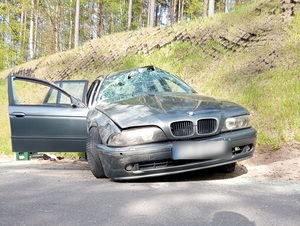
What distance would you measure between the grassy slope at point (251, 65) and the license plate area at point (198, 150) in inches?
87.6

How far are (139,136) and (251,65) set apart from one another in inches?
229

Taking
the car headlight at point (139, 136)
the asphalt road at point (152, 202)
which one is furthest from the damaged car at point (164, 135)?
the asphalt road at point (152, 202)

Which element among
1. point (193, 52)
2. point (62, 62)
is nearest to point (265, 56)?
Result: point (193, 52)

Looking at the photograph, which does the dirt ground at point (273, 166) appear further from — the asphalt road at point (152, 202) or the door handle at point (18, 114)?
the door handle at point (18, 114)

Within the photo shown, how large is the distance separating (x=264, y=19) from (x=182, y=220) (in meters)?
8.63

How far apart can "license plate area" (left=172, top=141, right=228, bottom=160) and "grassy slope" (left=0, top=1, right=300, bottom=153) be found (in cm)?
222

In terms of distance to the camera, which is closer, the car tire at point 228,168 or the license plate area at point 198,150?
the license plate area at point 198,150

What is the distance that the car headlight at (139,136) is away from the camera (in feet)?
11.6

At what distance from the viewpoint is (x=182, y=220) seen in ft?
8.02

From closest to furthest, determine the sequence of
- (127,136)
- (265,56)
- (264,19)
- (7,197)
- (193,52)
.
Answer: (7,197) < (127,136) < (265,56) < (264,19) < (193,52)

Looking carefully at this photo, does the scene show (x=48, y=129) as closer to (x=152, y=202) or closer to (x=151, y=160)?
(x=151, y=160)

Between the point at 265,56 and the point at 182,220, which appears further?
the point at 265,56

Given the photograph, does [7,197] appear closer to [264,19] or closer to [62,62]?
[264,19]

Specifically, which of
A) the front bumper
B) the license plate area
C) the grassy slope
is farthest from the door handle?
the grassy slope
